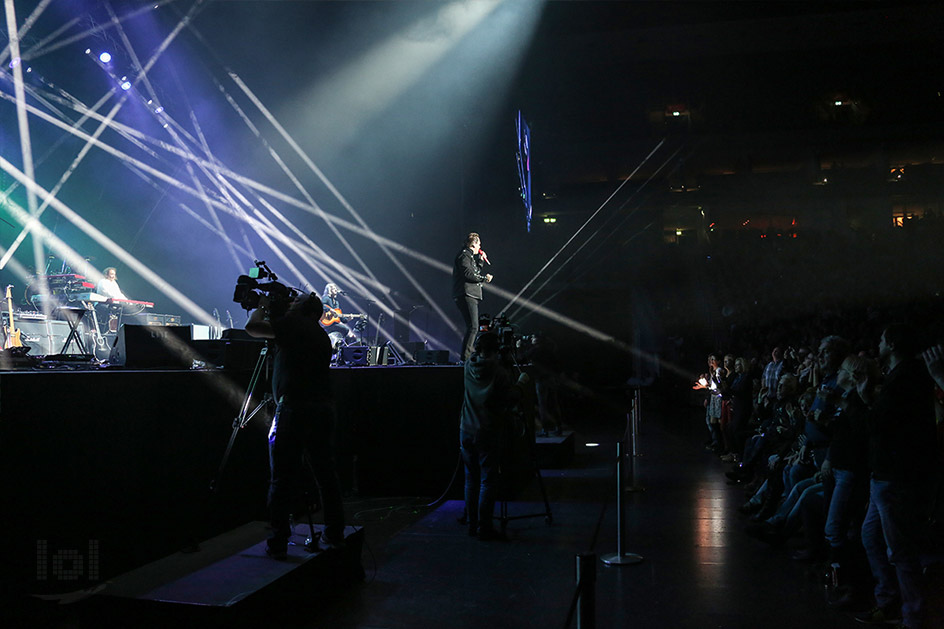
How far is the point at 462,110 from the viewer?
39.9 feet

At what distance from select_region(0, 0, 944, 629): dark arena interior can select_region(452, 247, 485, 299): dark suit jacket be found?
74 mm

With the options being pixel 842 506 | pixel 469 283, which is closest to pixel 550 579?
pixel 842 506

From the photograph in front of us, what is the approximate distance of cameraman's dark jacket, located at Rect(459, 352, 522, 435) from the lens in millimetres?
5586

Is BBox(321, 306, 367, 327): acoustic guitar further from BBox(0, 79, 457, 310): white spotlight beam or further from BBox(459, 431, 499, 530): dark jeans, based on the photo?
BBox(459, 431, 499, 530): dark jeans

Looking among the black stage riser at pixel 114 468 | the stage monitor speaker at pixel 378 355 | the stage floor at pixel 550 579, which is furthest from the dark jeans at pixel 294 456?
the stage monitor speaker at pixel 378 355

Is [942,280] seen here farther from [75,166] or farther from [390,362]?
[75,166]

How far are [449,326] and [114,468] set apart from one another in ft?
32.1

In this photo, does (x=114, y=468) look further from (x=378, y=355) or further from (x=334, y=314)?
(x=334, y=314)

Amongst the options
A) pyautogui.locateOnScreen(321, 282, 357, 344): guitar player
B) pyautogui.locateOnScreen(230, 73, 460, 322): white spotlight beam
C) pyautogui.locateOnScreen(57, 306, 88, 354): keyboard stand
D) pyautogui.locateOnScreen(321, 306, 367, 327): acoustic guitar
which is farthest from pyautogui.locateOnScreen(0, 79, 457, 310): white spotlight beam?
pyautogui.locateOnScreen(57, 306, 88, 354): keyboard stand

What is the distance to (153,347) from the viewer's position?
5.01m

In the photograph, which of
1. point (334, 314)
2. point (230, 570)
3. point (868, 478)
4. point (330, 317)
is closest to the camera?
point (230, 570)

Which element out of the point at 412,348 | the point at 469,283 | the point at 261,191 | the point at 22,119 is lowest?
the point at 412,348

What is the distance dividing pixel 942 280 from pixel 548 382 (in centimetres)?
1343

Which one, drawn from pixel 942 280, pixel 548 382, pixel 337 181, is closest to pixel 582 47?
pixel 337 181
